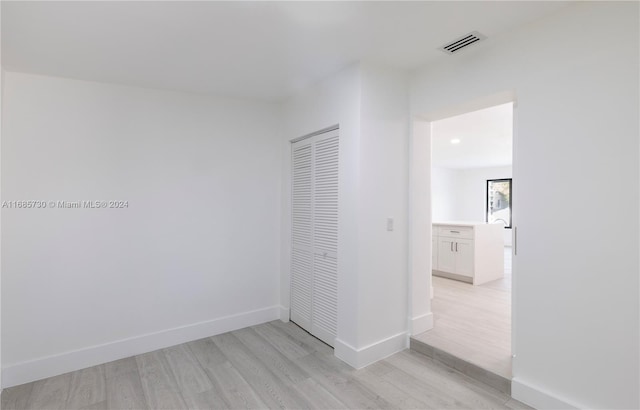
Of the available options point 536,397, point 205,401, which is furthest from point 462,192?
point 205,401

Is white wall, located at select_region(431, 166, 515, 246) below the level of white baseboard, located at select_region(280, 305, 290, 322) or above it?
above

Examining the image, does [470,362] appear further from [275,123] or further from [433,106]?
[275,123]

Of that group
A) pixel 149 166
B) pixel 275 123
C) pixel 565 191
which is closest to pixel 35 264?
pixel 149 166

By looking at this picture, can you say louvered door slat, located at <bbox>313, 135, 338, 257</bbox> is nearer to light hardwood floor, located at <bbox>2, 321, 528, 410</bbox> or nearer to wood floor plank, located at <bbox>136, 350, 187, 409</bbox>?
light hardwood floor, located at <bbox>2, 321, 528, 410</bbox>

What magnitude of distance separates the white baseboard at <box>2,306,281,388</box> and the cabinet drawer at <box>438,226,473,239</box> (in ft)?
10.8

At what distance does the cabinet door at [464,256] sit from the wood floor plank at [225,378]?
3862 millimetres

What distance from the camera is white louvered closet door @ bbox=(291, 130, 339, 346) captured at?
2949 mm

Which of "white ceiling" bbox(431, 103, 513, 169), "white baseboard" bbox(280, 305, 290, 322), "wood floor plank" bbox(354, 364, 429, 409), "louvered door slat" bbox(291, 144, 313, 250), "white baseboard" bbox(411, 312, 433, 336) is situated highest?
"white ceiling" bbox(431, 103, 513, 169)

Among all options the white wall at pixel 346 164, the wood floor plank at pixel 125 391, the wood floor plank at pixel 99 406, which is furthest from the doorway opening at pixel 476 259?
the wood floor plank at pixel 99 406

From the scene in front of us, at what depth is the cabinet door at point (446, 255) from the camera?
16.9ft

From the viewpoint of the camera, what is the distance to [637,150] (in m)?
1.66

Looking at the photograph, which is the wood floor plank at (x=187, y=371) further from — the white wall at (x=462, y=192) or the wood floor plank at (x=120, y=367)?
the white wall at (x=462, y=192)

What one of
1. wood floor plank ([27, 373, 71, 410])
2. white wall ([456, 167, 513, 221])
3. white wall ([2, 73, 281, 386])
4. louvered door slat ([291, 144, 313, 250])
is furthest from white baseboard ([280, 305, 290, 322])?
white wall ([456, 167, 513, 221])

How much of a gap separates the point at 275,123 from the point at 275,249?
5.03 ft
